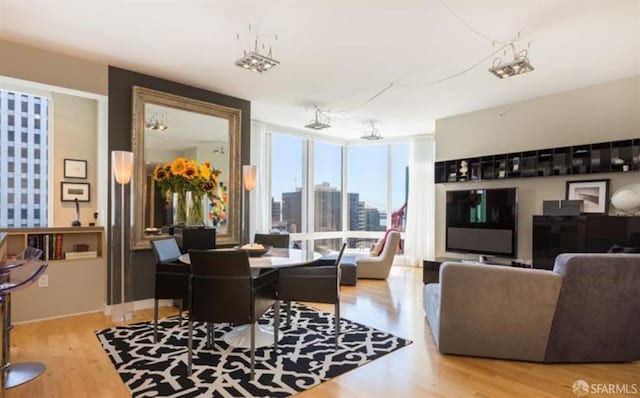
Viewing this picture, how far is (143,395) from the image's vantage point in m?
2.12

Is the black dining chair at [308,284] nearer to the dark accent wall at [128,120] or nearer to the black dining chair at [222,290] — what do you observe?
the black dining chair at [222,290]

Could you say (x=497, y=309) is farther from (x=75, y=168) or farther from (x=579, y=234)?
(x=75, y=168)

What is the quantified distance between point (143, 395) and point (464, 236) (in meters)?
4.73

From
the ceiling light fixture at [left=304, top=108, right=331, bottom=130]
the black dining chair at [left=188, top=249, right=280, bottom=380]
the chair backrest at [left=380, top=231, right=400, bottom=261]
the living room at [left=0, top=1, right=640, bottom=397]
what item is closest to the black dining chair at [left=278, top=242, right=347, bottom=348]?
the living room at [left=0, top=1, right=640, bottom=397]

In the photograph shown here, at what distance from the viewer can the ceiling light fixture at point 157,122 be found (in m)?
3.99

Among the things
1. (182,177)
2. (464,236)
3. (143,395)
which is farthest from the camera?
(464,236)

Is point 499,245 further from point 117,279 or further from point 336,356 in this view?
point 117,279

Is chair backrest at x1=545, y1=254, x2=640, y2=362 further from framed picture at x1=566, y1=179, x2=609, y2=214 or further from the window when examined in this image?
the window

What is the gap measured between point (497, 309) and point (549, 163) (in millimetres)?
2947

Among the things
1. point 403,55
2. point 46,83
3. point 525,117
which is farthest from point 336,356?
point 525,117

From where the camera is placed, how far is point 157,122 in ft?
13.3

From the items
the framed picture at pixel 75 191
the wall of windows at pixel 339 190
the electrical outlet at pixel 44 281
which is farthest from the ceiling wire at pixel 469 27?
the electrical outlet at pixel 44 281

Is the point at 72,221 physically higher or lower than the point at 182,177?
lower

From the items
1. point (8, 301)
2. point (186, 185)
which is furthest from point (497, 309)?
point (8, 301)
